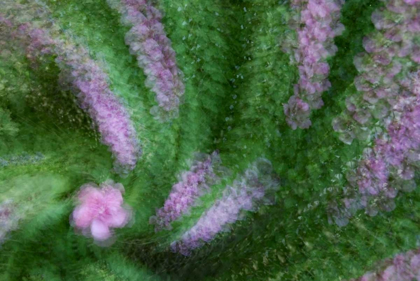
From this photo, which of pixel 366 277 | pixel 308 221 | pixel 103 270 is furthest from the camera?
pixel 103 270

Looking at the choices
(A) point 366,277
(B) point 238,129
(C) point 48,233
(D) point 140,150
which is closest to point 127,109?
(D) point 140,150

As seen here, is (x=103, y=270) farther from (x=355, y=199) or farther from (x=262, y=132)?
(x=355, y=199)

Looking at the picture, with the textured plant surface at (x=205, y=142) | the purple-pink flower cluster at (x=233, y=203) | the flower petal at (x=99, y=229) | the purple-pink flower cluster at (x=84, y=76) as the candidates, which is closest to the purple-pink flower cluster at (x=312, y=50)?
the textured plant surface at (x=205, y=142)

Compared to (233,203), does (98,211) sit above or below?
below

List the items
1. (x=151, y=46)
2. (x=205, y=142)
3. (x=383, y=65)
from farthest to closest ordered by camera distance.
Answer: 1. (x=205, y=142)
2. (x=151, y=46)
3. (x=383, y=65)

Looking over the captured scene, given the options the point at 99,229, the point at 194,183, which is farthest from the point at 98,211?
the point at 194,183

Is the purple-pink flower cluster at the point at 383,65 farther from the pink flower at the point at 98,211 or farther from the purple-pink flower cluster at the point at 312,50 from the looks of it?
the pink flower at the point at 98,211

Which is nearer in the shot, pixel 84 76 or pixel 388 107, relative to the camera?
pixel 388 107

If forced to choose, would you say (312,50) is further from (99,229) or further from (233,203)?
(99,229)
